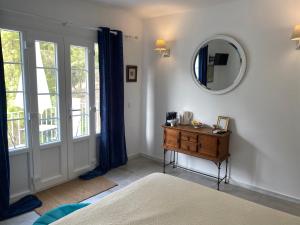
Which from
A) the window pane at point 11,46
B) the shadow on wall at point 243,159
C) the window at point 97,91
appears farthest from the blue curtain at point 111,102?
the shadow on wall at point 243,159

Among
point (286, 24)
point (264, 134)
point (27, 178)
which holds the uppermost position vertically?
point (286, 24)

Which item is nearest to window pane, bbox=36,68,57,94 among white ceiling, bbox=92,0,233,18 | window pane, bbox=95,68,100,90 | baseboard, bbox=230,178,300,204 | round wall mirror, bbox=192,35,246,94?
window pane, bbox=95,68,100,90

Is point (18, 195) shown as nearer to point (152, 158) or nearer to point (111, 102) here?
point (111, 102)

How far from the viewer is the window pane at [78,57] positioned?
3.28m

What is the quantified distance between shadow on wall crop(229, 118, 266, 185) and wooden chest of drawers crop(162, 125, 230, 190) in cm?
12

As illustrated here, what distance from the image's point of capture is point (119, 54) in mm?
3758

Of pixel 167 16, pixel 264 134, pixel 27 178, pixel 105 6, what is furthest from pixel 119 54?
pixel 264 134

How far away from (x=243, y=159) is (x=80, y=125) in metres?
2.47

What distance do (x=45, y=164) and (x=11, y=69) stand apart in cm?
131

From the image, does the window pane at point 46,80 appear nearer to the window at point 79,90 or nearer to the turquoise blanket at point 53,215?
the window at point 79,90

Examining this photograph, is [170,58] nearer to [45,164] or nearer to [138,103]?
[138,103]

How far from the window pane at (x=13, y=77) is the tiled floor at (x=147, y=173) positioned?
148cm

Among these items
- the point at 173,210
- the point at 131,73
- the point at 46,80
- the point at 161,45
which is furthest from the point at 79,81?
the point at 173,210

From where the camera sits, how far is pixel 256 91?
10.1 feet
